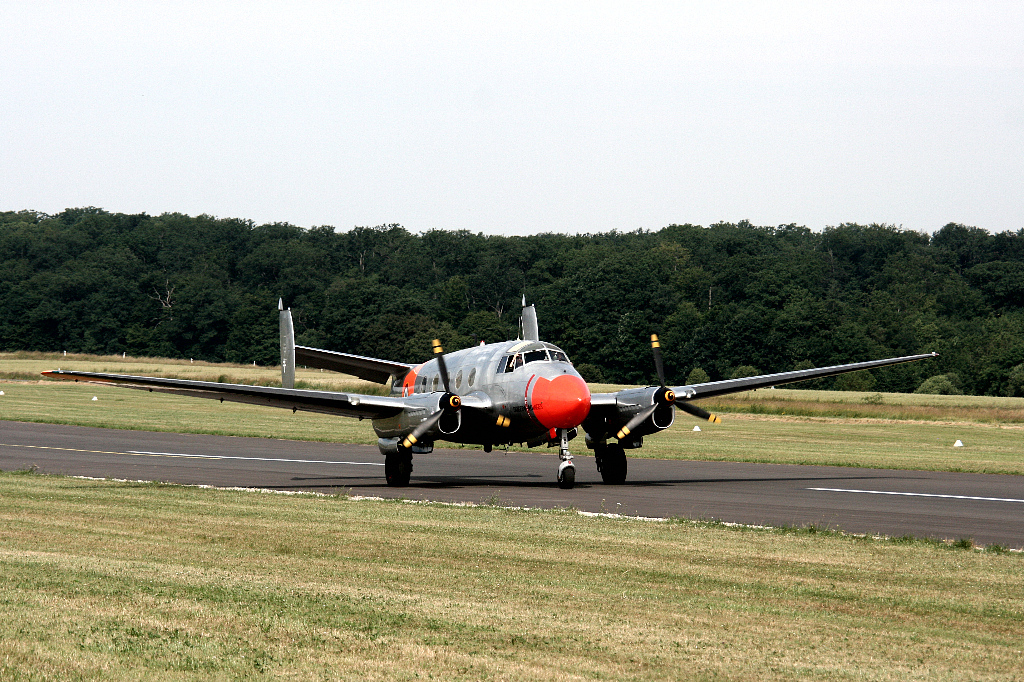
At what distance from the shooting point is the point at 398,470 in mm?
29234

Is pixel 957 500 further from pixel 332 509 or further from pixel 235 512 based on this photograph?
pixel 235 512

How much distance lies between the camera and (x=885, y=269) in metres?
144

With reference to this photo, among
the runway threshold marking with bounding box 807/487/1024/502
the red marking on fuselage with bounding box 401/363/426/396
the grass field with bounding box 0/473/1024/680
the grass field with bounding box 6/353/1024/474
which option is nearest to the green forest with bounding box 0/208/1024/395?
the grass field with bounding box 6/353/1024/474

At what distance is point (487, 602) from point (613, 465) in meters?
18.0

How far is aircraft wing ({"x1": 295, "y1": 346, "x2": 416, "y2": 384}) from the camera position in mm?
32156

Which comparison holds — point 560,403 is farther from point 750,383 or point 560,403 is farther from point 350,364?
point 350,364

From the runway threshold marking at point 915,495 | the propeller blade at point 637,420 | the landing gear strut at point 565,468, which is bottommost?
the runway threshold marking at point 915,495

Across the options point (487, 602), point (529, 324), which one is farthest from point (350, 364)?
point (487, 602)

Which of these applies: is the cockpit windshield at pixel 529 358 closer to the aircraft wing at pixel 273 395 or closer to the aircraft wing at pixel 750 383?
the aircraft wing at pixel 273 395

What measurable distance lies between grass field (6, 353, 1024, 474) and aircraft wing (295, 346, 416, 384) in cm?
1233

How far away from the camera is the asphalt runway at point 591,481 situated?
71.2ft

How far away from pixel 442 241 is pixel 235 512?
145 metres

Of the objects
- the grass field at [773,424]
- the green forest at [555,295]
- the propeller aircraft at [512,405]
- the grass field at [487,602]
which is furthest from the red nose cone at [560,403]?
the green forest at [555,295]

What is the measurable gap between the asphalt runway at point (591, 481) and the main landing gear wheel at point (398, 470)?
467mm
